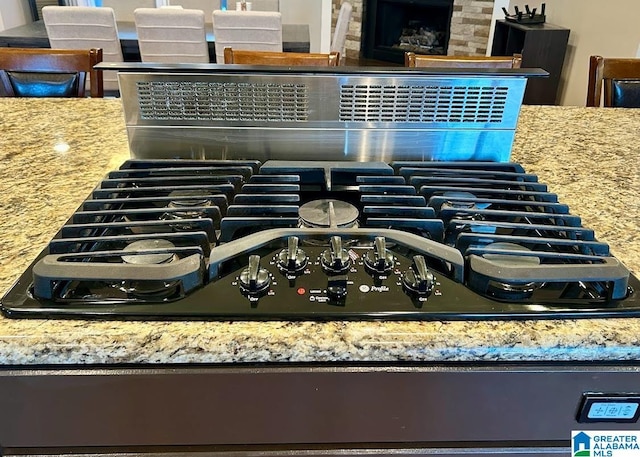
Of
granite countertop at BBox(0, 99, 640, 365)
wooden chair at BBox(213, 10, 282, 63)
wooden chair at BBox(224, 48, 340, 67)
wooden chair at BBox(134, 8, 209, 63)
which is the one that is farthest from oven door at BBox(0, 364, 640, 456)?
wooden chair at BBox(134, 8, 209, 63)

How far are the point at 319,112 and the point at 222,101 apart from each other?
0.59 feet

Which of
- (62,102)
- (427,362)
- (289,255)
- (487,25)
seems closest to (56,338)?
(289,255)

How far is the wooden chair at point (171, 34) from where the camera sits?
9.54 feet

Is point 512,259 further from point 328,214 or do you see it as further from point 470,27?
point 470,27

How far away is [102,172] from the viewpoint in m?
0.94

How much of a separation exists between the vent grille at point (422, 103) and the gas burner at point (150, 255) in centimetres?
44

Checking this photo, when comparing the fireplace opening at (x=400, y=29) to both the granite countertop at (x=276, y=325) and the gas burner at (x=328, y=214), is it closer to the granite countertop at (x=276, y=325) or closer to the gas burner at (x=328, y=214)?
the granite countertop at (x=276, y=325)

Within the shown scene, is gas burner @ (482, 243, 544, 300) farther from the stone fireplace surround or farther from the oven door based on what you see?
the stone fireplace surround

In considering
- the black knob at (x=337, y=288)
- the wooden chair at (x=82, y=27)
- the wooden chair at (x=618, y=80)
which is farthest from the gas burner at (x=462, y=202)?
the wooden chair at (x=82, y=27)

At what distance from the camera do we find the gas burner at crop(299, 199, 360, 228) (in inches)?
29.6

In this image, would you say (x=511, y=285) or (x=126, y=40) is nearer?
(x=511, y=285)

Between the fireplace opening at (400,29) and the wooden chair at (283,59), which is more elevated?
the wooden chair at (283,59)

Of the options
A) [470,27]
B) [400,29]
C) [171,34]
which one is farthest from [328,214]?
[400,29]

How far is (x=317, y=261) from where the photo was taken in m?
0.66
